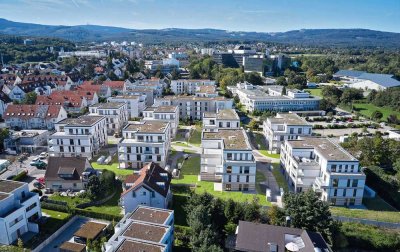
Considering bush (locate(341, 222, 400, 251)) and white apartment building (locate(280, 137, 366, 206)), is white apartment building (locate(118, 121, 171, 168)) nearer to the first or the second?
white apartment building (locate(280, 137, 366, 206))

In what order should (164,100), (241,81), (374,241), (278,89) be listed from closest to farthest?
(374,241) → (164,100) → (278,89) → (241,81)

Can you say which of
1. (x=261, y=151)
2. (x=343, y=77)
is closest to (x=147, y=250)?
(x=261, y=151)

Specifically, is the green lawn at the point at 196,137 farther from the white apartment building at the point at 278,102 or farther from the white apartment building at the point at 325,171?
the white apartment building at the point at 278,102

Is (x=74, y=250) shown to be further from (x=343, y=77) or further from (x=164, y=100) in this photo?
(x=343, y=77)

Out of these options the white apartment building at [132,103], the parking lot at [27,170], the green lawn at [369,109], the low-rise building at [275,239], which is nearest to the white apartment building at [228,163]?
the low-rise building at [275,239]

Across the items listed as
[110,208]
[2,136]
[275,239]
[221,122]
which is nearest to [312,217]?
[275,239]

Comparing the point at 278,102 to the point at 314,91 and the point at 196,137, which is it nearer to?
the point at 196,137
